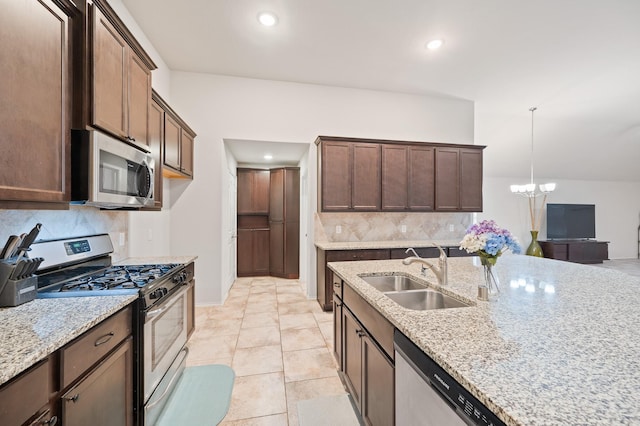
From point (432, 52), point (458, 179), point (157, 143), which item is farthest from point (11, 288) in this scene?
point (458, 179)

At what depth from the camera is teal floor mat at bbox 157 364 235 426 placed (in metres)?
1.73

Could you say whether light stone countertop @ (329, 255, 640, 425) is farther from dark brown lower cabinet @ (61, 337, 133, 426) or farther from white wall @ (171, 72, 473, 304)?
white wall @ (171, 72, 473, 304)

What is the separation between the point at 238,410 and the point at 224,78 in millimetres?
3856

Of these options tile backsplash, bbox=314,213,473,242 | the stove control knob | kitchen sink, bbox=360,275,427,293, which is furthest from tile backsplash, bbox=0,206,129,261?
tile backsplash, bbox=314,213,473,242

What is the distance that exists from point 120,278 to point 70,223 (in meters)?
0.55

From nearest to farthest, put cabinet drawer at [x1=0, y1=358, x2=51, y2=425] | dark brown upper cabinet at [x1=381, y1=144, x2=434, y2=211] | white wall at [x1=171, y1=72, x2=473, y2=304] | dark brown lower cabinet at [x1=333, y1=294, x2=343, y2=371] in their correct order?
1. cabinet drawer at [x1=0, y1=358, x2=51, y2=425]
2. dark brown lower cabinet at [x1=333, y1=294, x2=343, y2=371]
3. white wall at [x1=171, y1=72, x2=473, y2=304]
4. dark brown upper cabinet at [x1=381, y1=144, x2=434, y2=211]

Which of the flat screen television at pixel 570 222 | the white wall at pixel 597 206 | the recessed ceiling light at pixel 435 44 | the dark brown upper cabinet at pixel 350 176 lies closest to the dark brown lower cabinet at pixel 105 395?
the dark brown upper cabinet at pixel 350 176

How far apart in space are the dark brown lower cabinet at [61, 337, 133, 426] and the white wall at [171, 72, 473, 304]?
237cm

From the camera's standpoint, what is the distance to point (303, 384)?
2066 mm

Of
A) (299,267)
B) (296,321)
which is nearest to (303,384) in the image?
(296,321)

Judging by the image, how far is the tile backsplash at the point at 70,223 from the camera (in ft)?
4.59

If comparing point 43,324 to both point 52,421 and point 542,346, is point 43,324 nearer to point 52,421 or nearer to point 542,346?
point 52,421

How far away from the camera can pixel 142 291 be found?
1448 mm

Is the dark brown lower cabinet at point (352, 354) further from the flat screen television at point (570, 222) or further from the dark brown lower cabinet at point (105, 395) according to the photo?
the flat screen television at point (570, 222)
